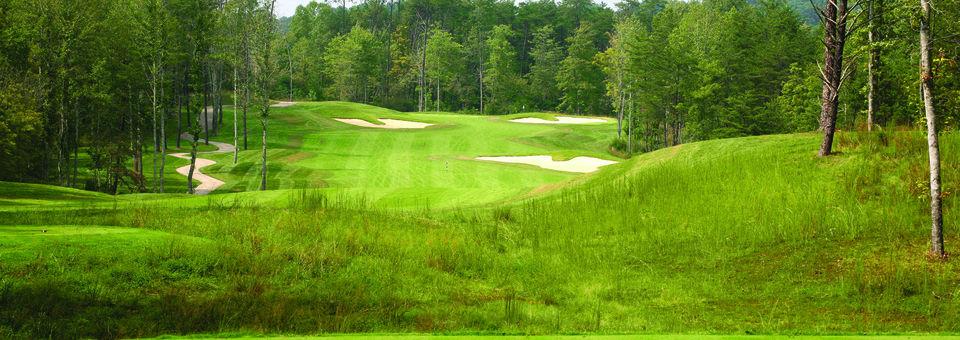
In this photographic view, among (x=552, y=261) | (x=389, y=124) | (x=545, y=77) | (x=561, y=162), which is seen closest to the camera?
(x=552, y=261)

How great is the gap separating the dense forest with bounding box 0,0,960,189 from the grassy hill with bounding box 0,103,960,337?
2483 mm

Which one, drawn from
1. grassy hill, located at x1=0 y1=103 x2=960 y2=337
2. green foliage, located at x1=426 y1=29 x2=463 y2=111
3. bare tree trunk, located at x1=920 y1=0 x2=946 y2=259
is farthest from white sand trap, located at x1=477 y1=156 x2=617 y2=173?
green foliage, located at x1=426 y1=29 x2=463 y2=111

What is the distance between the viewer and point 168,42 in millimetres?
37938

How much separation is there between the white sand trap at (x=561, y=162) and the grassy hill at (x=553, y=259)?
21.9m

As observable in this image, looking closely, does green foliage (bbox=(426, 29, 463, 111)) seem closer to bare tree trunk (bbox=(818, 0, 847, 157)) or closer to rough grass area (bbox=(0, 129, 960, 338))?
rough grass area (bbox=(0, 129, 960, 338))

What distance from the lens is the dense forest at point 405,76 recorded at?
27056mm

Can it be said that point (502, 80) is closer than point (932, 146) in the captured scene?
No

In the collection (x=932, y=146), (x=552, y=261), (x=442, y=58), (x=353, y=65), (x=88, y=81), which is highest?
(x=442, y=58)

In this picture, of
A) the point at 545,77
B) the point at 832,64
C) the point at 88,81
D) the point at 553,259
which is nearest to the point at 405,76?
the point at 545,77

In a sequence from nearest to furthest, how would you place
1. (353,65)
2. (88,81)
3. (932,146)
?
1. (932,146)
2. (88,81)
3. (353,65)

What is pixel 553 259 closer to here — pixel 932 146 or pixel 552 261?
pixel 552 261

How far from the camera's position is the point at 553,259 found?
13.7 m

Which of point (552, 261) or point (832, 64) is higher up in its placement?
point (832, 64)

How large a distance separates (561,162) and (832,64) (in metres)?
27.7
